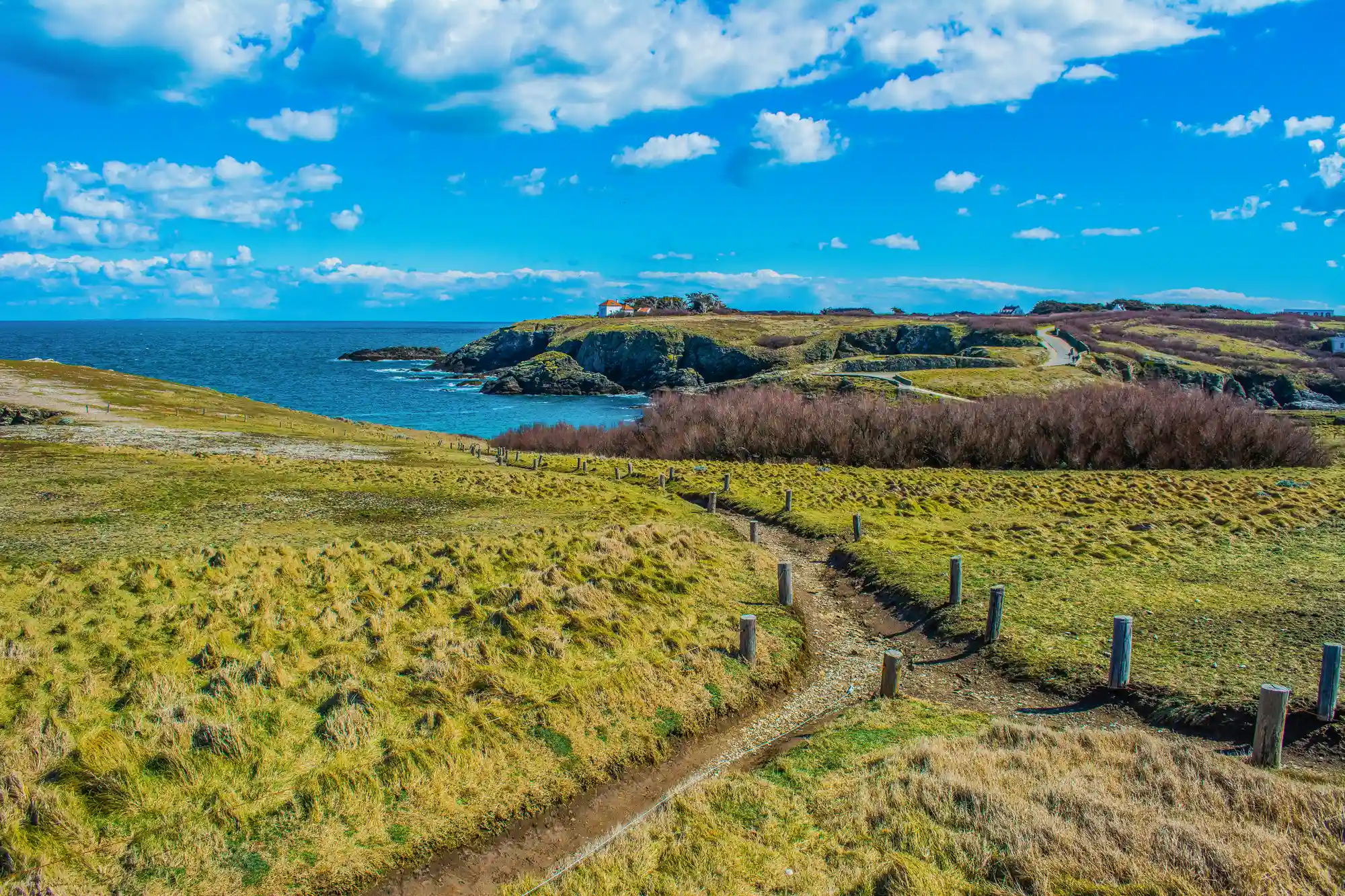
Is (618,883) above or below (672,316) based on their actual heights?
below

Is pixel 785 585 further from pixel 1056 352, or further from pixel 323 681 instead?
pixel 1056 352

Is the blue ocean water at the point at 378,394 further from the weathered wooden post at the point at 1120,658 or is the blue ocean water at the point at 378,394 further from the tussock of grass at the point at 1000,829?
the tussock of grass at the point at 1000,829

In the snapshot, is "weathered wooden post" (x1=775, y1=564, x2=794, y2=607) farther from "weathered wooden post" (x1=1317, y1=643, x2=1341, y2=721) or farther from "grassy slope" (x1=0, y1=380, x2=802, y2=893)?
"weathered wooden post" (x1=1317, y1=643, x2=1341, y2=721)

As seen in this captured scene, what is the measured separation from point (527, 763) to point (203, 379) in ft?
485

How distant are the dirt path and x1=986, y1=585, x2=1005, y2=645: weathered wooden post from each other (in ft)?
2.22

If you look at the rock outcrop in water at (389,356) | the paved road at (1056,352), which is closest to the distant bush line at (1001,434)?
the paved road at (1056,352)

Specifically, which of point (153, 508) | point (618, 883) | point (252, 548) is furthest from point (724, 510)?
point (618, 883)

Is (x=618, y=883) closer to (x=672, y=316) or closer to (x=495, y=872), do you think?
(x=495, y=872)

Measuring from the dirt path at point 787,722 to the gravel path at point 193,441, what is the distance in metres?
35.8

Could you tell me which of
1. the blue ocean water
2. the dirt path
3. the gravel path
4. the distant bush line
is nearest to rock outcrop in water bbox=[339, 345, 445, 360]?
the blue ocean water

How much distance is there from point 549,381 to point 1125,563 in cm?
11330

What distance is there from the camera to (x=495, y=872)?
978cm

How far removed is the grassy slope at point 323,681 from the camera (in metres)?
9.44

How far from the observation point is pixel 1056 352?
100312mm
